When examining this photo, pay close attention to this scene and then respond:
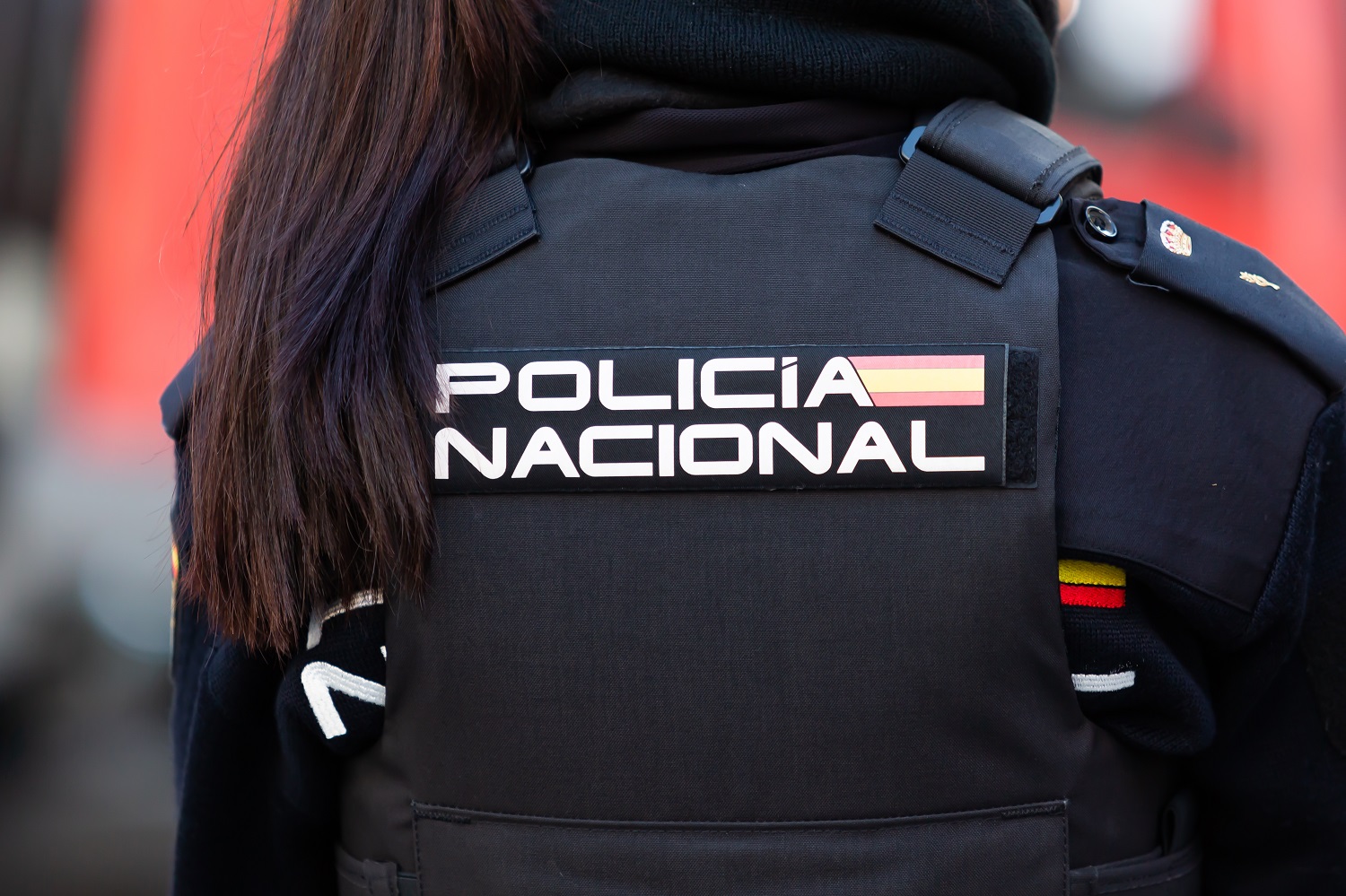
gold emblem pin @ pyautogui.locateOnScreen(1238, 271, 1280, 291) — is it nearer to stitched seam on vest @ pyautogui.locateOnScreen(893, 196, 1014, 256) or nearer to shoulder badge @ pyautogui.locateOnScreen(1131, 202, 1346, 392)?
shoulder badge @ pyautogui.locateOnScreen(1131, 202, 1346, 392)

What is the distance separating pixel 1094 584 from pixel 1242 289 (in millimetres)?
236

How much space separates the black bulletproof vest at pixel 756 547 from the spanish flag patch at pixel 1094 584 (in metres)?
0.02

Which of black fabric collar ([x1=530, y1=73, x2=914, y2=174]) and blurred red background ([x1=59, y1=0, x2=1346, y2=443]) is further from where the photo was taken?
blurred red background ([x1=59, y1=0, x2=1346, y2=443])

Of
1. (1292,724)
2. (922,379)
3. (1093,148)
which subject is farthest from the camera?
(1093,148)

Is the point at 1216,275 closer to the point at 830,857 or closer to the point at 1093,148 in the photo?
the point at 830,857

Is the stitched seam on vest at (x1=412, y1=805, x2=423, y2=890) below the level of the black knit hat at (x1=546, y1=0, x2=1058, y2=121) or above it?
below

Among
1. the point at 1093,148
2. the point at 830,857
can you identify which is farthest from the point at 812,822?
the point at 1093,148

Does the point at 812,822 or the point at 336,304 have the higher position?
the point at 336,304

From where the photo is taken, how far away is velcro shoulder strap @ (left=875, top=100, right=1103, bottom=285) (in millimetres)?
784

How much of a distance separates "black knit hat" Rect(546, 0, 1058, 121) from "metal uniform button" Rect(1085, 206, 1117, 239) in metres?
0.14

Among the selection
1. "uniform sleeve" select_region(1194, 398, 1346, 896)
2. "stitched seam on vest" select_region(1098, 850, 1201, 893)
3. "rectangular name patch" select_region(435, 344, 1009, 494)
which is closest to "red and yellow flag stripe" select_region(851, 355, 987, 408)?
"rectangular name patch" select_region(435, 344, 1009, 494)

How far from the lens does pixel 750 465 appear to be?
77 centimetres

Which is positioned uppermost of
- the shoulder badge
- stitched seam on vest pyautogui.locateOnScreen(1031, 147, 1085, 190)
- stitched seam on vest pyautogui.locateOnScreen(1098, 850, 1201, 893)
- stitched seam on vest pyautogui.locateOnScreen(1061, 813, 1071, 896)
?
A: stitched seam on vest pyautogui.locateOnScreen(1031, 147, 1085, 190)

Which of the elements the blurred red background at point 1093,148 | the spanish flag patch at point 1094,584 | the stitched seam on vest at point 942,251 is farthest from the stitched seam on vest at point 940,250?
the blurred red background at point 1093,148
